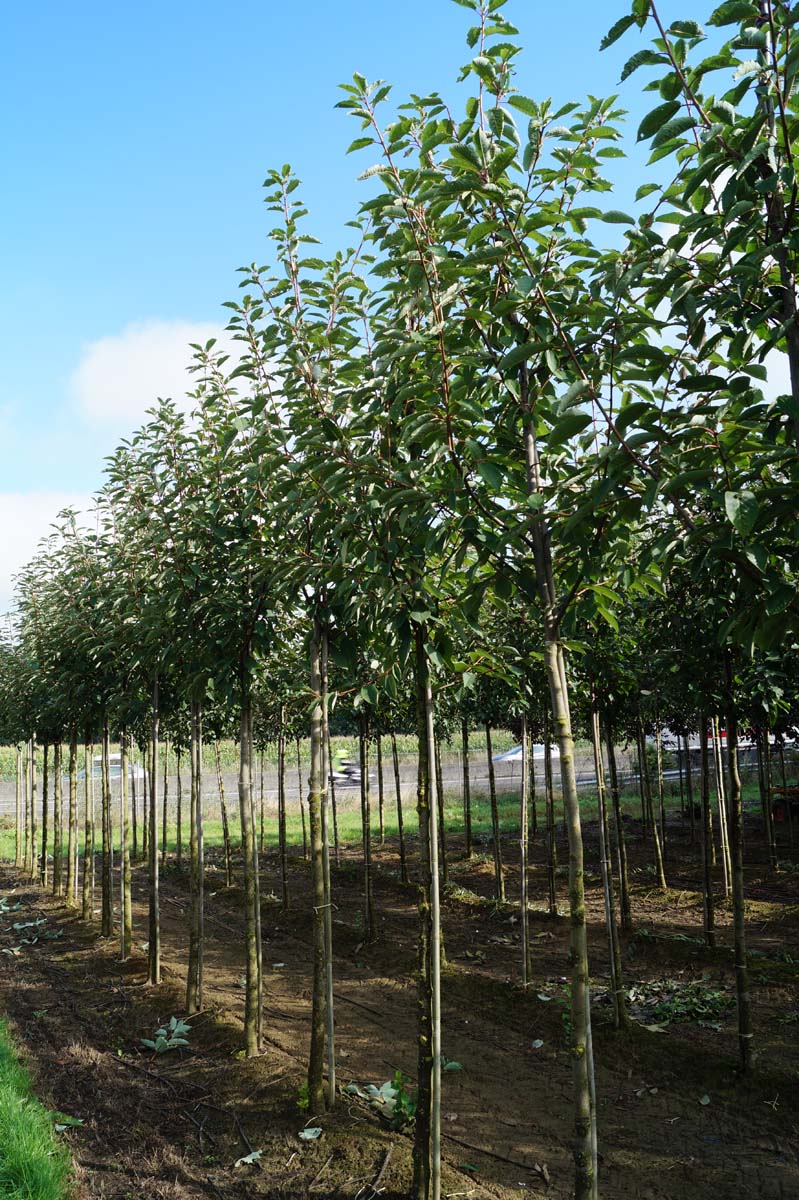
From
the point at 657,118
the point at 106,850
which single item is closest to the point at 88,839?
the point at 106,850

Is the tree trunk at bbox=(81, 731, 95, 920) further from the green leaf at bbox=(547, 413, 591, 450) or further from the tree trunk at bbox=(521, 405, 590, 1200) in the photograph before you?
the green leaf at bbox=(547, 413, 591, 450)

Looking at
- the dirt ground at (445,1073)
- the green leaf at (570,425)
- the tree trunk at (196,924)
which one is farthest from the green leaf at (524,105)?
the tree trunk at (196,924)

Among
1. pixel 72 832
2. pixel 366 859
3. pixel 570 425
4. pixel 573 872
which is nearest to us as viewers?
pixel 570 425

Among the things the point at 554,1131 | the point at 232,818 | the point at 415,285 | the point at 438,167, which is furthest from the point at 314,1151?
the point at 232,818

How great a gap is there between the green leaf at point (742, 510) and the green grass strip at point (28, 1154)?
5.16 m

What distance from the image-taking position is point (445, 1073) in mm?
7184

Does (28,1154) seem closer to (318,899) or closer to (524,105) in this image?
(318,899)

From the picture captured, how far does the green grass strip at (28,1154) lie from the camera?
4844 mm

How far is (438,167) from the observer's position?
3.48 metres

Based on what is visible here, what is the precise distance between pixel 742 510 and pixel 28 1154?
5446 mm

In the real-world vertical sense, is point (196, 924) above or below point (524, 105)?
below

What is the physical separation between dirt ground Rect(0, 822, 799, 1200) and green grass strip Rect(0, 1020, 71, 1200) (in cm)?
24

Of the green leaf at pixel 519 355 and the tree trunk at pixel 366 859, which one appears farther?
the tree trunk at pixel 366 859

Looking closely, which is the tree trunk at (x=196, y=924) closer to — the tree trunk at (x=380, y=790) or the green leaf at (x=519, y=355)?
the green leaf at (x=519, y=355)
